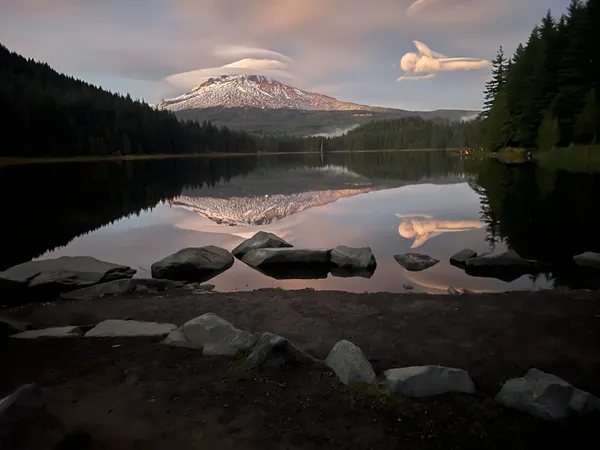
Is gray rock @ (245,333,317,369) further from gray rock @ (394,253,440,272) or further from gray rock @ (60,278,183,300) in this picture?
gray rock @ (394,253,440,272)

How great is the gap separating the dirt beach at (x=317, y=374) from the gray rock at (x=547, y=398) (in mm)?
130

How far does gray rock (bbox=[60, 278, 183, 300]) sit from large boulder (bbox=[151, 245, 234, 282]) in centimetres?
142

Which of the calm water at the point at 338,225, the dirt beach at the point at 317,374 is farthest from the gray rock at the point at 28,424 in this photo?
the calm water at the point at 338,225

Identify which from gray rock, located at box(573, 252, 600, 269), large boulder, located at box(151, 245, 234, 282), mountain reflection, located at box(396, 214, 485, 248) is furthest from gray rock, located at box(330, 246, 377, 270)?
gray rock, located at box(573, 252, 600, 269)

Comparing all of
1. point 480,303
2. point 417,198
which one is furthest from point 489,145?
point 480,303

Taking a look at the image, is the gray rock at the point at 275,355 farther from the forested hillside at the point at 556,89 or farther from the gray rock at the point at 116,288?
the forested hillside at the point at 556,89

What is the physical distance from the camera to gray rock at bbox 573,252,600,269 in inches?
613

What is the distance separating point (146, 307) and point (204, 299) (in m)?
1.42

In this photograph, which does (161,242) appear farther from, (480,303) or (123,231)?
(480,303)

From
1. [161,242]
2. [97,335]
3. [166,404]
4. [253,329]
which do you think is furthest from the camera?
[161,242]

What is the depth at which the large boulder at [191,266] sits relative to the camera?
16.2 meters

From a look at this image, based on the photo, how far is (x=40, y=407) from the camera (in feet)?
15.9

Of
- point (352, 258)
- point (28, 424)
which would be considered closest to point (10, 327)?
point (28, 424)

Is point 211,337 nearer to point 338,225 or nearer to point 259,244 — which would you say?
point 259,244
